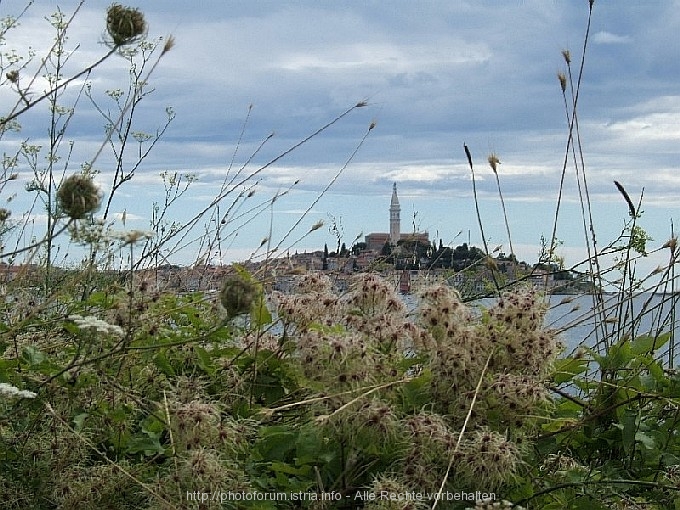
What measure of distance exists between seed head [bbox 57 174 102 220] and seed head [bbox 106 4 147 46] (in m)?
0.67

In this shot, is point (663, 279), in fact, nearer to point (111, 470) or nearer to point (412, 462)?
point (412, 462)

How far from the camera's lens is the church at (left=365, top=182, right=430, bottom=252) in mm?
4184

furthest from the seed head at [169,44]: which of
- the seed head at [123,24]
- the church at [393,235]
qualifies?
the church at [393,235]

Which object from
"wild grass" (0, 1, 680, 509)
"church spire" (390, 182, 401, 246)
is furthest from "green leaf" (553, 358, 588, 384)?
"church spire" (390, 182, 401, 246)

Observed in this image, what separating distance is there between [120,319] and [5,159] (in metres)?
2.41

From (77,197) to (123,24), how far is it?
2.44ft

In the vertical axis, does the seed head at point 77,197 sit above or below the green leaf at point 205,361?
above

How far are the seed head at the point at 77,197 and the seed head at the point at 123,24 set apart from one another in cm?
67

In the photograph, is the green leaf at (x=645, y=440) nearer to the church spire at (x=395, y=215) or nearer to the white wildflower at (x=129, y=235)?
the white wildflower at (x=129, y=235)

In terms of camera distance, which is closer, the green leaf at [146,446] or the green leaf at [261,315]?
the green leaf at [146,446]

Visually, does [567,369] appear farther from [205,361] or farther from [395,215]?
[395,215]

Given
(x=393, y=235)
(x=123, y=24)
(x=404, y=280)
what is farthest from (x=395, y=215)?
(x=123, y=24)

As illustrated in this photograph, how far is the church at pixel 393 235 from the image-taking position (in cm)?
418

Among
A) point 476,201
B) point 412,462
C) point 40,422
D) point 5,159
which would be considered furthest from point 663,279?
point 5,159
